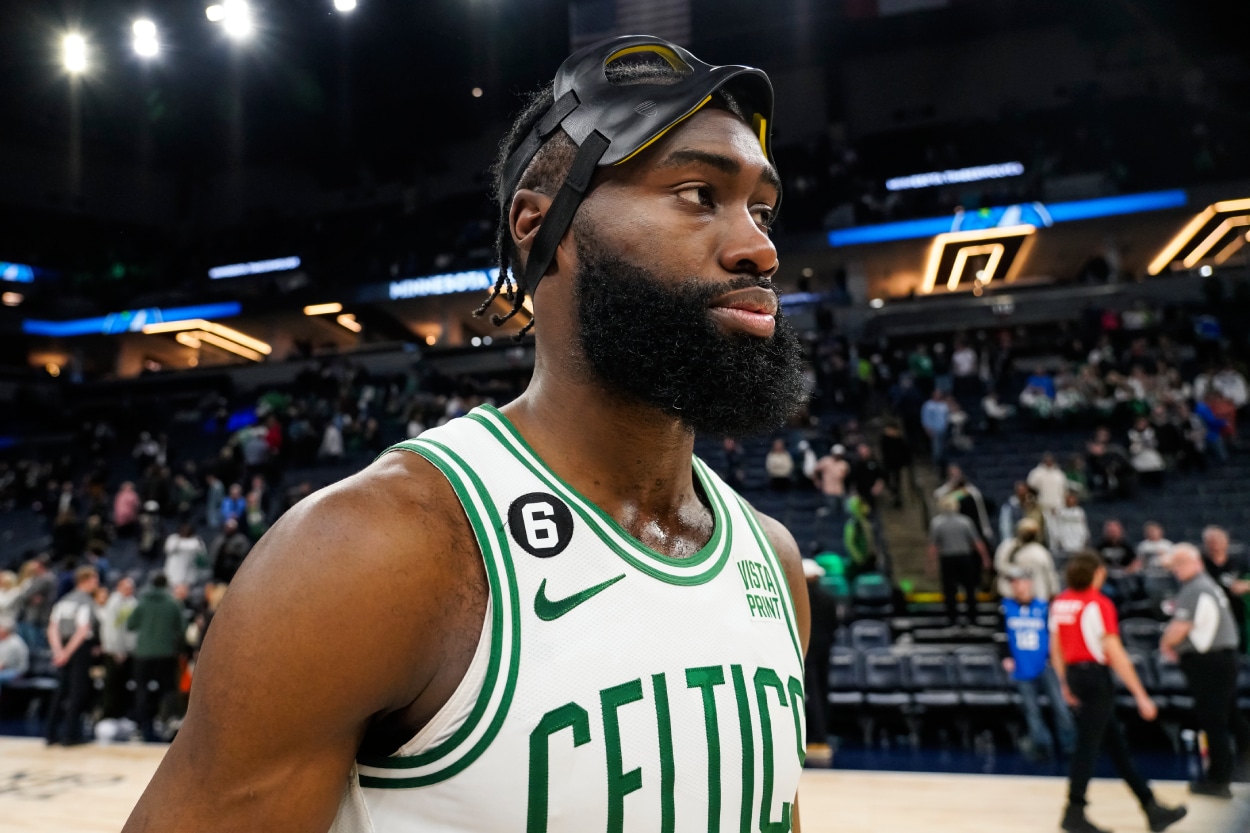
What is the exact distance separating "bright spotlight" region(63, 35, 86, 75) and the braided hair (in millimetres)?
18445

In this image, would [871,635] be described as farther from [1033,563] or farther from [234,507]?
[234,507]

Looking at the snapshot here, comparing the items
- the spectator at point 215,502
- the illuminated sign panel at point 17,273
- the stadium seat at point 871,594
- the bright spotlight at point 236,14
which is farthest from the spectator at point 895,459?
the illuminated sign panel at point 17,273

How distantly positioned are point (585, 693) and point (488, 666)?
12 centimetres

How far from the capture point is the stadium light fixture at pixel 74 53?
16053mm

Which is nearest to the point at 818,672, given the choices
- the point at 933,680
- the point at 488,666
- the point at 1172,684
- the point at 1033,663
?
the point at 933,680

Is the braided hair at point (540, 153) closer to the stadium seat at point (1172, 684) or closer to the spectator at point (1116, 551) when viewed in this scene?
the stadium seat at point (1172, 684)

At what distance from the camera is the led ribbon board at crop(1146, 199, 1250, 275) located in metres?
18.6

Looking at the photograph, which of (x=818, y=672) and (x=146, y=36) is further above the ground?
(x=146, y=36)

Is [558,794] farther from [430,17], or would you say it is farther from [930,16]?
[930,16]

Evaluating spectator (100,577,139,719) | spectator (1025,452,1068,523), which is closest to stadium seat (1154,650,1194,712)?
spectator (1025,452,1068,523)

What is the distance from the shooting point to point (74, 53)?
17.0m

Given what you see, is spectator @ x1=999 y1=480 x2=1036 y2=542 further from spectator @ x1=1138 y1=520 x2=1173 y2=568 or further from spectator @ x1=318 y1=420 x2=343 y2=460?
spectator @ x1=318 y1=420 x2=343 y2=460

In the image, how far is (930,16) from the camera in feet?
71.3

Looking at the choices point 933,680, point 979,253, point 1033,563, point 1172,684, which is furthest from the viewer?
point 979,253
